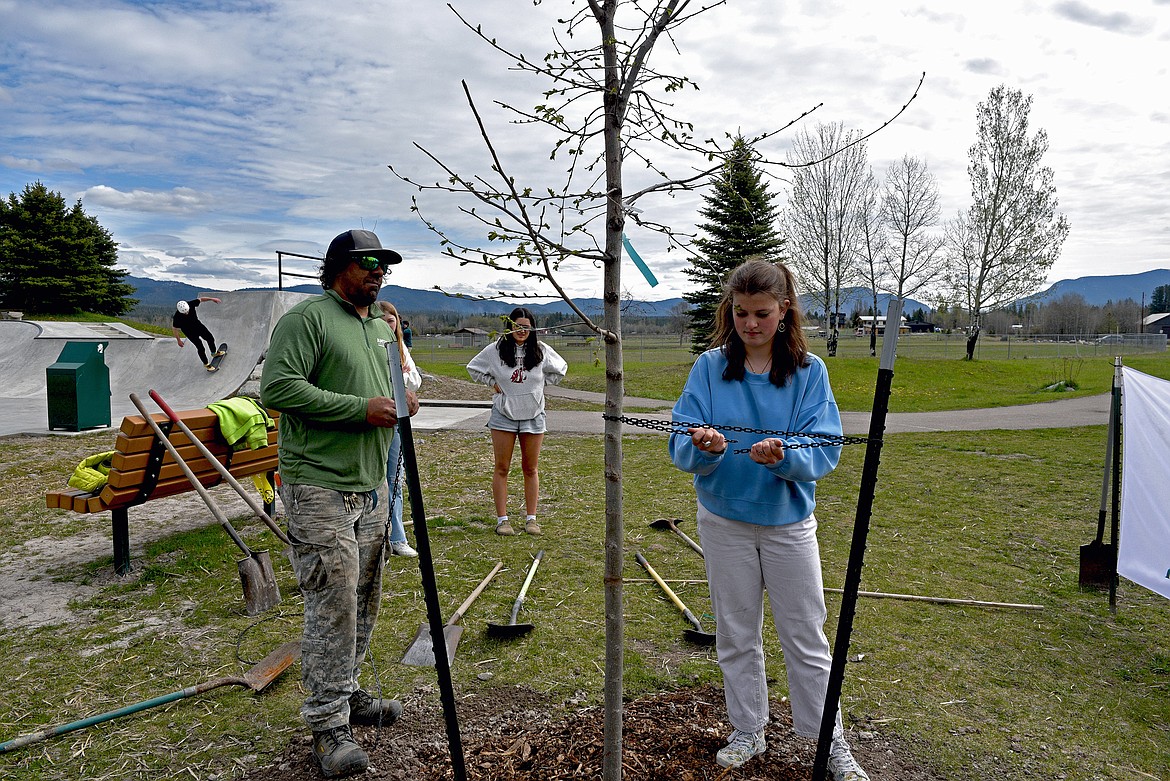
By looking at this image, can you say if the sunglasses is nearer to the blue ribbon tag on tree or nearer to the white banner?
the blue ribbon tag on tree

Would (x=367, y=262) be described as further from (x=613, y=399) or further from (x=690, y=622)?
(x=690, y=622)

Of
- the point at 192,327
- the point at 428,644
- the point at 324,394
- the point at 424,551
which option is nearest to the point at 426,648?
the point at 428,644

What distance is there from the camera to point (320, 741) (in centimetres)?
298

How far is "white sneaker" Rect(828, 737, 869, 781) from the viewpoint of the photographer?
2.69 metres

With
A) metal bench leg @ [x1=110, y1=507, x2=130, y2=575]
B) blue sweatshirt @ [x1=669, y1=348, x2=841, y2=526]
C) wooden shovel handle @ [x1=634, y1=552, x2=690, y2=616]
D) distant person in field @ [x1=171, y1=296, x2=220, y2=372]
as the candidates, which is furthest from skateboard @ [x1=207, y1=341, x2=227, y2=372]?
blue sweatshirt @ [x1=669, y1=348, x2=841, y2=526]

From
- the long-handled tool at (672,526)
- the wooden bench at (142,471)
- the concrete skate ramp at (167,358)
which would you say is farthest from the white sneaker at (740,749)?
the concrete skate ramp at (167,358)

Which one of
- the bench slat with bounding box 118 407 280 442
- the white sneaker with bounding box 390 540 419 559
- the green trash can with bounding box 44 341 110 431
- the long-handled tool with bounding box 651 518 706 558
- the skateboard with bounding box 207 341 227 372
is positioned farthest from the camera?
the skateboard with bounding box 207 341 227 372

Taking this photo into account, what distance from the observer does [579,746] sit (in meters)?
3.00

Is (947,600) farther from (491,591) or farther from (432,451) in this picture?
(432,451)

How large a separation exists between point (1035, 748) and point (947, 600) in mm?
1771

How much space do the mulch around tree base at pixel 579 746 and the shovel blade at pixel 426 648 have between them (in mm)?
428

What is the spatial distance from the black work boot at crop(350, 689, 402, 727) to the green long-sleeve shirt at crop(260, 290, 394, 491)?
106 centimetres

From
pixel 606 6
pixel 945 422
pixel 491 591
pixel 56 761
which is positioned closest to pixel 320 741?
pixel 56 761

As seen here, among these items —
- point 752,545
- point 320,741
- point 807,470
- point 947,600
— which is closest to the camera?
→ point 807,470
